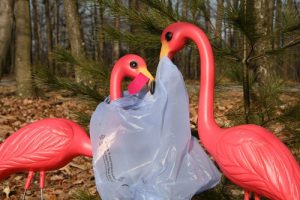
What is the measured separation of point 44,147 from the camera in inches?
71.2

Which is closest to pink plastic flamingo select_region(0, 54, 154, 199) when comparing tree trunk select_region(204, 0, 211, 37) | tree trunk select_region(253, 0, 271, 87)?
tree trunk select_region(204, 0, 211, 37)

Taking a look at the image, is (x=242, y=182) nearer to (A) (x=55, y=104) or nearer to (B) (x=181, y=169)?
(B) (x=181, y=169)

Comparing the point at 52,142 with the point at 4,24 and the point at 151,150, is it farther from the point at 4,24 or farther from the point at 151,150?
the point at 4,24

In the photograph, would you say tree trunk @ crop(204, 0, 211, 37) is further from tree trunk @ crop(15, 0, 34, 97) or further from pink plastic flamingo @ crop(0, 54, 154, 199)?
tree trunk @ crop(15, 0, 34, 97)

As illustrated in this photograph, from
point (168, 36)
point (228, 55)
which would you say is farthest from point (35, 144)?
point (228, 55)

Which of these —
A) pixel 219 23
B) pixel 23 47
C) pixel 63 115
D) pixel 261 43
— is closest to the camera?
pixel 219 23

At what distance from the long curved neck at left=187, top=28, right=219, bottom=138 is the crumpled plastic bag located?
0.19ft

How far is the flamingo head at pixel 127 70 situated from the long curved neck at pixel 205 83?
0.66 feet

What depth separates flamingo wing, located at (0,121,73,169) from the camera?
179cm

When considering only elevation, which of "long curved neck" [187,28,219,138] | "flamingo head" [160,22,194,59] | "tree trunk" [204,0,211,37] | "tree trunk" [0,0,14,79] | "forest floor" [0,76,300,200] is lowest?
"forest floor" [0,76,300,200]

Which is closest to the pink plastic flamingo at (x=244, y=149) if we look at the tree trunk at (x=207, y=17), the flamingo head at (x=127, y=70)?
the flamingo head at (x=127, y=70)

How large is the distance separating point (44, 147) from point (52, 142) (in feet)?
0.13

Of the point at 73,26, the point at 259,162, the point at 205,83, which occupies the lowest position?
the point at 259,162

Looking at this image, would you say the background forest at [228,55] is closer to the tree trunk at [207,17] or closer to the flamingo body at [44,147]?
Answer: the tree trunk at [207,17]
